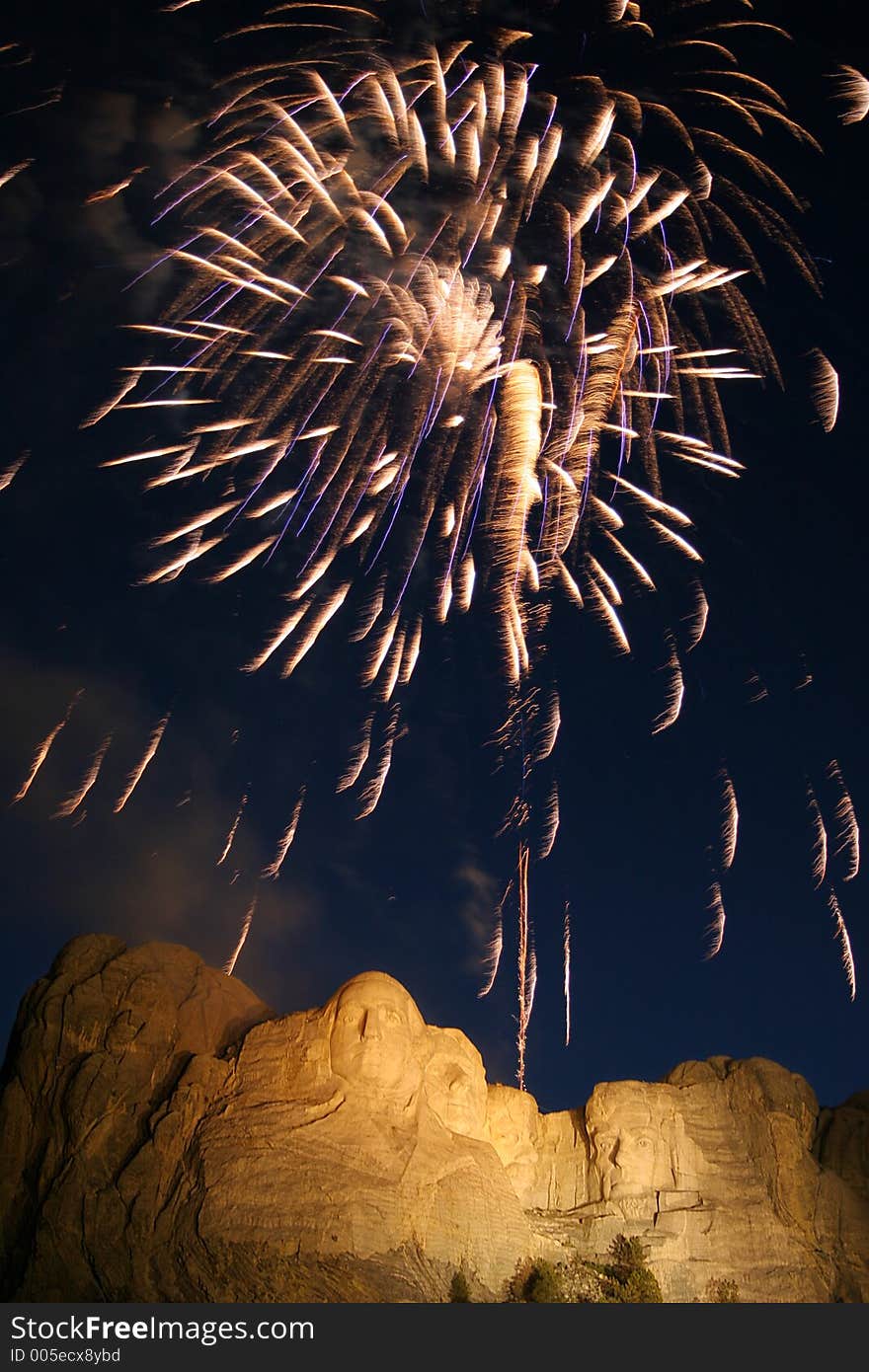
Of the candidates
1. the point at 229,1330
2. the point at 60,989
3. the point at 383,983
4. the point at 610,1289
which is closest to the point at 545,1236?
the point at 610,1289

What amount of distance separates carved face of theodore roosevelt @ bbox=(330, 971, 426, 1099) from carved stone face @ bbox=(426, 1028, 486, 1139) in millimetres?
1825

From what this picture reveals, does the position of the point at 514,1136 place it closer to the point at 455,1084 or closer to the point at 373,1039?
the point at 455,1084

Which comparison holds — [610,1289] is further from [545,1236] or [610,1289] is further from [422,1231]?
[422,1231]

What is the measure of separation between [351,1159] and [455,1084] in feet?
21.1

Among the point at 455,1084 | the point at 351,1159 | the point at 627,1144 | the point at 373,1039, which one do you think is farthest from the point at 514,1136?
the point at 351,1159

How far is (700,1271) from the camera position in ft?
108

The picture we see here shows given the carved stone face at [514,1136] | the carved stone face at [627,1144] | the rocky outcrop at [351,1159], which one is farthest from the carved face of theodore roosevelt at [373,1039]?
the carved stone face at [627,1144]

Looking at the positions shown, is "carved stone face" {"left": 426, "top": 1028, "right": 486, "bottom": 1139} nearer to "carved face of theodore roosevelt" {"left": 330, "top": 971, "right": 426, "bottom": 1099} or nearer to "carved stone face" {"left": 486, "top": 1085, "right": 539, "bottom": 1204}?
"carved stone face" {"left": 486, "top": 1085, "right": 539, "bottom": 1204}

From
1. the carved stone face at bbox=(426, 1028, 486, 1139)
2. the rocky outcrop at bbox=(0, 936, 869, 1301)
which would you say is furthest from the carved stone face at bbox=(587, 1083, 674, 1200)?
the carved stone face at bbox=(426, 1028, 486, 1139)

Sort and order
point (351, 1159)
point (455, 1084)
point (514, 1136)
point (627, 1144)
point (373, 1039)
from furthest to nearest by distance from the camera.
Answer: point (514, 1136), point (627, 1144), point (455, 1084), point (373, 1039), point (351, 1159)

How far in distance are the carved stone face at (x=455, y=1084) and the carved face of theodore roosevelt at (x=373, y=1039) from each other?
1825 millimetres

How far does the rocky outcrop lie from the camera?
2631 centimetres

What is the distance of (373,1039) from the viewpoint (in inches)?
1230

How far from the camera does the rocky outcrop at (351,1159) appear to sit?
26.3 meters
